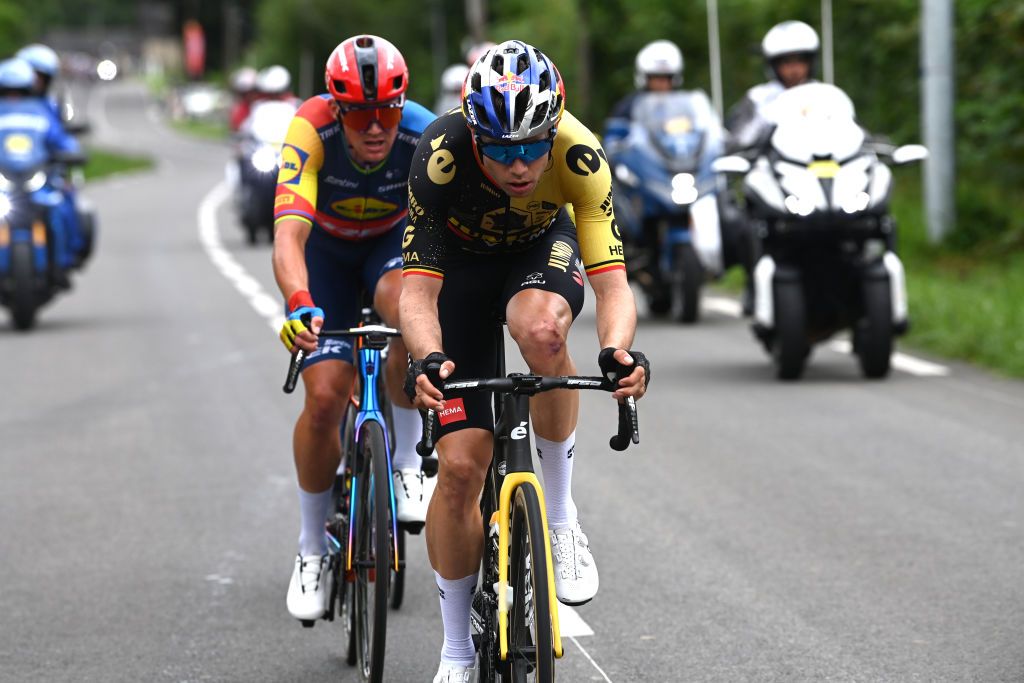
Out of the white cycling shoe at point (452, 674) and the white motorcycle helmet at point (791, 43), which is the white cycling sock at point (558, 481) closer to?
the white cycling shoe at point (452, 674)

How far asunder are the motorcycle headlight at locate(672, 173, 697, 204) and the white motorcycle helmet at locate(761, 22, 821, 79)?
150 centimetres

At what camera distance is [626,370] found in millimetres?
4559

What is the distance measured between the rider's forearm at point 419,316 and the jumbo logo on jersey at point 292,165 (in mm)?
1303

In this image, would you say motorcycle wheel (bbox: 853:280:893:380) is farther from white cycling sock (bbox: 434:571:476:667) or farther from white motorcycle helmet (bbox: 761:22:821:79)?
white cycling sock (bbox: 434:571:476:667)

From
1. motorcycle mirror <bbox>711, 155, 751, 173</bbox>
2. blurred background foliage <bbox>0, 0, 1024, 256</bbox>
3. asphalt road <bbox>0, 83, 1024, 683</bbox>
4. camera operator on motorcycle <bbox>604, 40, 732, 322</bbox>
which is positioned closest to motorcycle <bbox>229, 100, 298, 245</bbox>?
camera operator on motorcycle <bbox>604, 40, 732, 322</bbox>

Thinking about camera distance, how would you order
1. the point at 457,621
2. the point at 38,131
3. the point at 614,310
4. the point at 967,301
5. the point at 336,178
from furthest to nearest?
the point at 38,131, the point at 967,301, the point at 336,178, the point at 457,621, the point at 614,310

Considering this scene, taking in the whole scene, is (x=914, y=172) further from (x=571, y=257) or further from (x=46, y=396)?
(x=571, y=257)

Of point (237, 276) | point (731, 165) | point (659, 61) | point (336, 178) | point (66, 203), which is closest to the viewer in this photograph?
point (336, 178)

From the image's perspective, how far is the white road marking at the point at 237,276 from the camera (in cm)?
1683

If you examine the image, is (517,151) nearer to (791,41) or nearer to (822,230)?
(822,230)

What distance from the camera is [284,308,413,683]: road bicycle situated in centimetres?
545

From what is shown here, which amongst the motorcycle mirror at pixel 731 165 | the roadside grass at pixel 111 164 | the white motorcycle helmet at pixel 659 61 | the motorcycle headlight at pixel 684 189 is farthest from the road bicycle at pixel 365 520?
the roadside grass at pixel 111 164

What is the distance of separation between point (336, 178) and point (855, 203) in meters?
5.67

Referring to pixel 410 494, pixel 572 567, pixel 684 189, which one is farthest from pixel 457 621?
pixel 684 189
